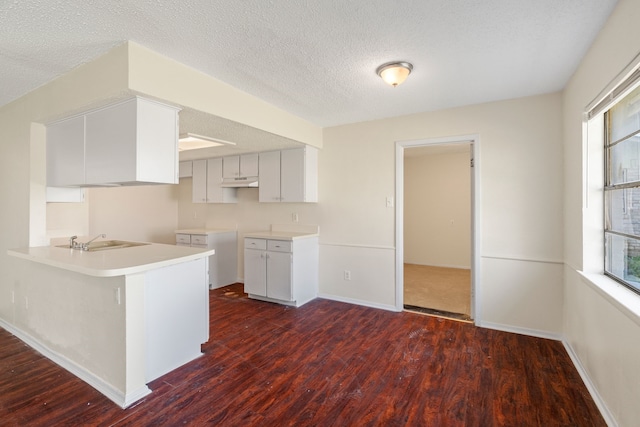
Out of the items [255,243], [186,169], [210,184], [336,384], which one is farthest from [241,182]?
[336,384]

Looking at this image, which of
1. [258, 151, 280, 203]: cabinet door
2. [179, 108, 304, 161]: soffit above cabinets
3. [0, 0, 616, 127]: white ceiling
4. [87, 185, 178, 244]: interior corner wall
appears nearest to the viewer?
[0, 0, 616, 127]: white ceiling

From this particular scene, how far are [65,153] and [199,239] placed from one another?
7.07 ft

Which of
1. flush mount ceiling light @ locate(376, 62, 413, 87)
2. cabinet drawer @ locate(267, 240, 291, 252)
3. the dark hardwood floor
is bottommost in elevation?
the dark hardwood floor

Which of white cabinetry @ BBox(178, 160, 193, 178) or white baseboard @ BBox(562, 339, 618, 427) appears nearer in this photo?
white baseboard @ BBox(562, 339, 618, 427)

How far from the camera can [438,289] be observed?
4.45 m

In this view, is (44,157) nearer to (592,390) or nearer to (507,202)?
(507,202)

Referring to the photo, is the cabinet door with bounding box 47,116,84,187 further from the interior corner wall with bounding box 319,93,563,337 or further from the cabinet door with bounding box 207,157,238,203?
the interior corner wall with bounding box 319,93,563,337

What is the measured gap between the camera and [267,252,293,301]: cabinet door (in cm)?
368

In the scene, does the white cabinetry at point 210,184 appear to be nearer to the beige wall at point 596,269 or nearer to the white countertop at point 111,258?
the white countertop at point 111,258

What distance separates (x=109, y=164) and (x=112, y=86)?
1.95 ft

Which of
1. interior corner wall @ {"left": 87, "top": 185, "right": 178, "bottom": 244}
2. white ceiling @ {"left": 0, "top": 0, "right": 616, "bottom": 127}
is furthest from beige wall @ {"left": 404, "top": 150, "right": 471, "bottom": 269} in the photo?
interior corner wall @ {"left": 87, "top": 185, "right": 178, "bottom": 244}

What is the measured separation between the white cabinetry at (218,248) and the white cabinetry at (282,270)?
0.79m

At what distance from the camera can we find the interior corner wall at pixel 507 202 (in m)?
2.82

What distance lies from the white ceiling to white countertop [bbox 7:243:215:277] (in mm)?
1459
